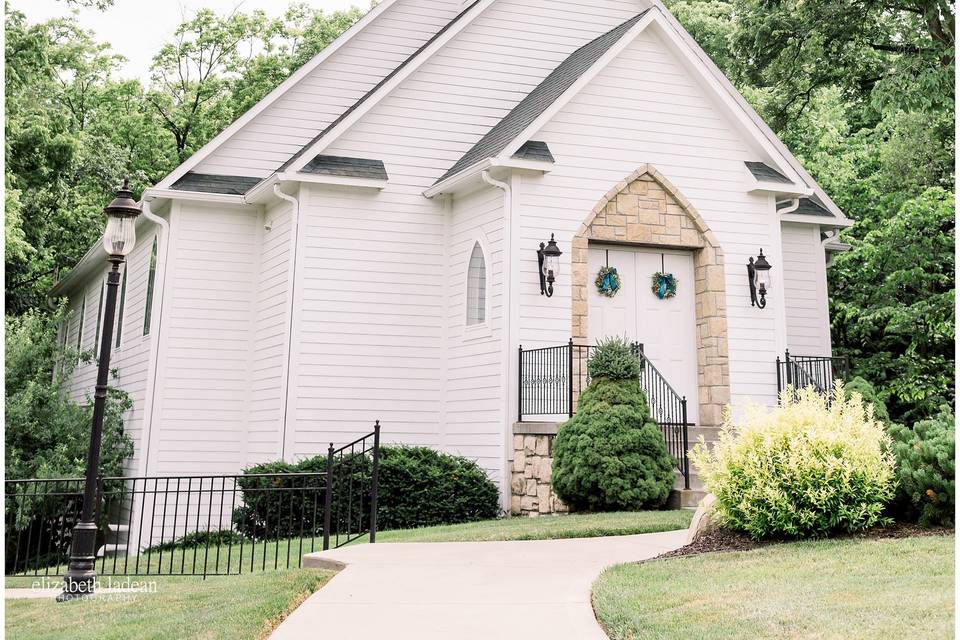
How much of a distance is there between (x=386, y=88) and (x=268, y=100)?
2.21m

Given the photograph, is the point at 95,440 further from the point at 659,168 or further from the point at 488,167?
the point at 659,168

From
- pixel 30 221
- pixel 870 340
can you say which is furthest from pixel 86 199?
pixel 870 340

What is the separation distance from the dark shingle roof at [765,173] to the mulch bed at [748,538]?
23.8 feet

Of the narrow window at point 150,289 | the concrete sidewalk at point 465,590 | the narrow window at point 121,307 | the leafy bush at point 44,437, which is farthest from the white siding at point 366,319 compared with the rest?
the narrow window at point 121,307

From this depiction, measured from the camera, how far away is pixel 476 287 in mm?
13758

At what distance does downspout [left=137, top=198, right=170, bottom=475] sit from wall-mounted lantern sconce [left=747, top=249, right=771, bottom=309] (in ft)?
29.9

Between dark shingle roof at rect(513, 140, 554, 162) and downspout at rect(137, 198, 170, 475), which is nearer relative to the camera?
dark shingle roof at rect(513, 140, 554, 162)

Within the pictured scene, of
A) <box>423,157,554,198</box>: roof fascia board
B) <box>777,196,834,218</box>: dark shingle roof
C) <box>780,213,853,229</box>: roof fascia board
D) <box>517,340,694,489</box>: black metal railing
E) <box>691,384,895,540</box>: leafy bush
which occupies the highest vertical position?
<box>777,196,834,218</box>: dark shingle roof

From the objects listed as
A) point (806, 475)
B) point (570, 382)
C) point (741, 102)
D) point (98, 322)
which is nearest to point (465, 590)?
point (806, 475)

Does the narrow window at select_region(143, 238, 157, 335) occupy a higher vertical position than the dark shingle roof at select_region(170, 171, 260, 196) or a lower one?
lower

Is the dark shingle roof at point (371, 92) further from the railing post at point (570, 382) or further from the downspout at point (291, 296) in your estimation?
the railing post at point (570, 382)

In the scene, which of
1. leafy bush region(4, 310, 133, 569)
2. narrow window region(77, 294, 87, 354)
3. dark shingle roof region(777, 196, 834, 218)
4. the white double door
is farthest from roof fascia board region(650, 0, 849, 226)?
narrow window region(77, 294, 87, 354)

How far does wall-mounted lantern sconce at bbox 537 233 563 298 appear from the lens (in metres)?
12.7

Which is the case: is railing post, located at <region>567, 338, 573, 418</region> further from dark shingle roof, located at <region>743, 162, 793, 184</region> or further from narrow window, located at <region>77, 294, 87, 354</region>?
narrow window, located at <region>77, 294, 87, 354</region>
